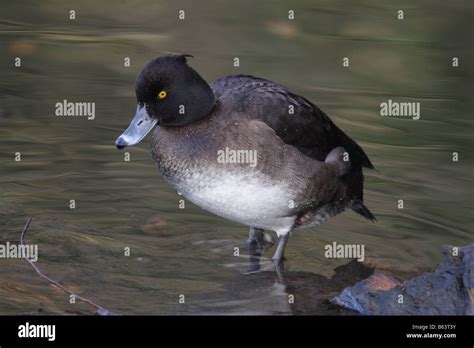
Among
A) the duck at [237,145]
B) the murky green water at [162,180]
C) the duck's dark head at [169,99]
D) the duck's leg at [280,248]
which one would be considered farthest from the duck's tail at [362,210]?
the duck's dark head at [169,99]

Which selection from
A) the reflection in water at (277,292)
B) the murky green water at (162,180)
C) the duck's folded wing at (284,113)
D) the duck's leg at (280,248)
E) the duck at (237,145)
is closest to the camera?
the reflection in water at (277,292)

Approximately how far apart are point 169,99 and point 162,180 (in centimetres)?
182

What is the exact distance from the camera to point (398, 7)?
1217 centimetres

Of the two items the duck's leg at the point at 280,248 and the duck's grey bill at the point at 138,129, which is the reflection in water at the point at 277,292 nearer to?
the duck's leg at the point at 280,248

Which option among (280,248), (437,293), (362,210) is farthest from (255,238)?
(437,293)

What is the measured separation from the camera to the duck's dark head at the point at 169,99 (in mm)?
6301

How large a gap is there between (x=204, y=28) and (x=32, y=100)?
8.57 feet

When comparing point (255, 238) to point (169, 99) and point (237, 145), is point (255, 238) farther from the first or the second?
point (169, 99)

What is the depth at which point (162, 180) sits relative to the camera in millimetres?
8109

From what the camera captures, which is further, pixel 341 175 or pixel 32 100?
pixel 32 100

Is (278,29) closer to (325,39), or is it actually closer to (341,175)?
(325,39)

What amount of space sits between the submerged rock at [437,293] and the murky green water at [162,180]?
53cm

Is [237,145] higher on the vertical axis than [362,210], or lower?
higher
